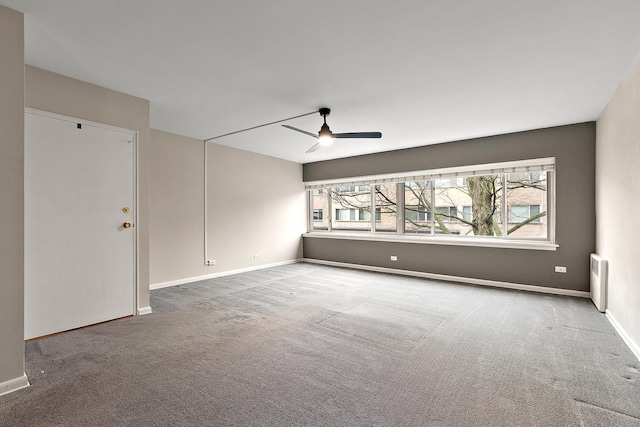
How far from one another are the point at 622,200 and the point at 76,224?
5.50m

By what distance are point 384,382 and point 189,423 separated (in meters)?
1.28

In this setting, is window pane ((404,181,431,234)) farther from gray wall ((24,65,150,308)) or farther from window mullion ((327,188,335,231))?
gray wall ((24,65,150,308))

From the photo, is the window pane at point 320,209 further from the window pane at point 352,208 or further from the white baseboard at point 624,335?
the white baseboard at point 624,335

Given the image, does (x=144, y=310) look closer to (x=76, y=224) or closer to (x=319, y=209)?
(x=76, y=224)

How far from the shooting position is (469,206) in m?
5.64

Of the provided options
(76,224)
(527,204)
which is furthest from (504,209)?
(76,224)

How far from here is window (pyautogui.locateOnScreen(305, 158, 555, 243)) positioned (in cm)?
496

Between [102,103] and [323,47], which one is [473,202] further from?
[102,103]

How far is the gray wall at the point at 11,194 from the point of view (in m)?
2.08

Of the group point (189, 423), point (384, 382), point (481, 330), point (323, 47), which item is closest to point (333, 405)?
point (384, 382)

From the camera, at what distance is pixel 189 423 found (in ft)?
5.73

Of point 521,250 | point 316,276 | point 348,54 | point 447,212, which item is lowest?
point 316,276

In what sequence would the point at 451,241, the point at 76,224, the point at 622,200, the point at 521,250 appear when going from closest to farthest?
the point at 622,200, the point at 76,224, the point at 521,250, the point at 451,241

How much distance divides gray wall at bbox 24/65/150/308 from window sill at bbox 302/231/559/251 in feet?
13.9
